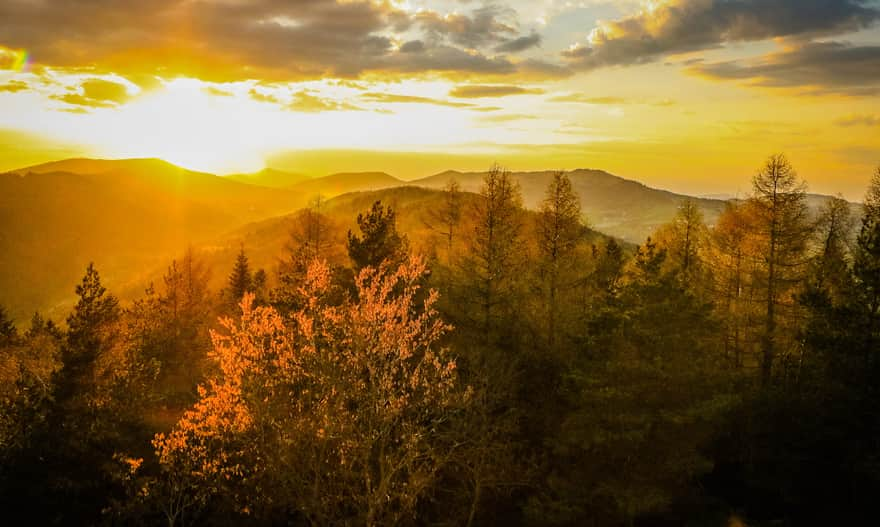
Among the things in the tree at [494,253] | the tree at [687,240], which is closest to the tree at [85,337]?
the tree at [494,253]

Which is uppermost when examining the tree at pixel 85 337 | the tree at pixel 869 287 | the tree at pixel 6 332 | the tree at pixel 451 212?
the tree at pixel 451 212

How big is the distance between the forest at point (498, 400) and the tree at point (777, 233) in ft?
0.40

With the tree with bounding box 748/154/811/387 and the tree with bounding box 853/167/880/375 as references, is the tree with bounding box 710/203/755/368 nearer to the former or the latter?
the tree with bounding box 748/154/811/387

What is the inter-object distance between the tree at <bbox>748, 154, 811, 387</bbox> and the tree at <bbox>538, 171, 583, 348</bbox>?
433 inches

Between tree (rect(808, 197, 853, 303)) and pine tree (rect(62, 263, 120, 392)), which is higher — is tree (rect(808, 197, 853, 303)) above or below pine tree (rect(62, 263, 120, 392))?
above

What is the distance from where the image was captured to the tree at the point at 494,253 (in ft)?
115

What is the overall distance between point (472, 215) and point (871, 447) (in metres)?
24.9

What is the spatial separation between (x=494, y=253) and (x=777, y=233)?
16482 mm

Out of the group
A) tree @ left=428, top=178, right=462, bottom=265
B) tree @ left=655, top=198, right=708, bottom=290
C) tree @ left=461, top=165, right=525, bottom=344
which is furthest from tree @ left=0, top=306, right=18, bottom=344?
tree @ left=655, top=198, right=708, bottom=290

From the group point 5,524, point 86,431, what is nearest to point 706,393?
point 86,431

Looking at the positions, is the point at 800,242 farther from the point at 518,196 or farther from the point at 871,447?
the point at 518,196

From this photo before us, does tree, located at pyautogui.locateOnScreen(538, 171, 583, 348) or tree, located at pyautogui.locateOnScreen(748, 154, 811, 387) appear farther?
tree, located at pyautogui.locateOnScreen(538, 171, 583, 348)

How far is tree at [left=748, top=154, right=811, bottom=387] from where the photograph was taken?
1320 inches

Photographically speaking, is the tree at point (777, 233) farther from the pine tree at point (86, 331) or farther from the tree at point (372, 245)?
the pine tree at point (86, 331)
